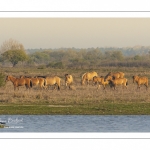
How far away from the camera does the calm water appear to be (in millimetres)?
18003

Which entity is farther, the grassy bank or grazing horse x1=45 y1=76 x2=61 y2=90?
grazing horse x1=45 y1=76 x2=61 y2=90

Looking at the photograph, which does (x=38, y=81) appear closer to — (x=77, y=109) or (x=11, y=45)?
(x=77, y=109)

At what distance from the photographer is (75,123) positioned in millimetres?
18766

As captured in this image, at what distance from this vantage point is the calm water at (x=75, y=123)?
59.1ft

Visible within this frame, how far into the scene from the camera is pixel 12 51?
182 feet

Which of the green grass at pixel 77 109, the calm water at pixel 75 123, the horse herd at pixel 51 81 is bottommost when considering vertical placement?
the calm water at pixel 75 123

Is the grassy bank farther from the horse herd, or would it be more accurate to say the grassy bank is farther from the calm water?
the horse herd

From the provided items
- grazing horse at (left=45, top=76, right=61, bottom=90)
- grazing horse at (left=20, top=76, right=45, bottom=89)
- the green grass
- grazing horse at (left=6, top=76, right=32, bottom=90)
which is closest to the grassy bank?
the green grass

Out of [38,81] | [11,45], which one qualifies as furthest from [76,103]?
[11,45]

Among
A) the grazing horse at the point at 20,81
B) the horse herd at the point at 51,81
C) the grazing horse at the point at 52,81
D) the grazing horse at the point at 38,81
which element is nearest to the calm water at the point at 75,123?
the grazing horse at the point at 20,81

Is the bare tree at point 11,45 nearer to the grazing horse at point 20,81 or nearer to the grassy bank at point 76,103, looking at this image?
the grazing horse at point 20,81
